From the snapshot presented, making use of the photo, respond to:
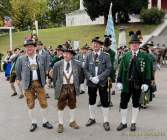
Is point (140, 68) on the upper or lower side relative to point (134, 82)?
upper

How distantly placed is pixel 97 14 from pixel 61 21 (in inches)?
1663

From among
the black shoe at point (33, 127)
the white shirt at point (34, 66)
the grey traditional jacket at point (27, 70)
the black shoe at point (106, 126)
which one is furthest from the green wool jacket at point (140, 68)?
the black shoe at point (33, 127)

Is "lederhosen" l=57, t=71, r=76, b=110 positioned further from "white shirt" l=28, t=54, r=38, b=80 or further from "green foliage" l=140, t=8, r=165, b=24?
"green foliage" l=140, t=8, r=165, b=24

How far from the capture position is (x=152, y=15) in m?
46.9

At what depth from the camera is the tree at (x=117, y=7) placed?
45219 mm

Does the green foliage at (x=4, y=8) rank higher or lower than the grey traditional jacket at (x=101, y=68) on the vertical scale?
higher

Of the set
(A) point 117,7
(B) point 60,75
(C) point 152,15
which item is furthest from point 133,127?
(C) point 152,15

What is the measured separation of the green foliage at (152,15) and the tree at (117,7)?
2.25 ft

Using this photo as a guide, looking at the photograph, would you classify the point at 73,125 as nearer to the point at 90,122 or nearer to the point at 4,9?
the point at 90,122

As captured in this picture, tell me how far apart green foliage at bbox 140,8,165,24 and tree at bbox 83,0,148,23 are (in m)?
0.69

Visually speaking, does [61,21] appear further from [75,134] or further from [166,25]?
[75,134]

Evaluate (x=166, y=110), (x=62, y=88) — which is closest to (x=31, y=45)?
(x=62, y=88)

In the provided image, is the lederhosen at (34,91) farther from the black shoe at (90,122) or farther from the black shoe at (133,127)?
the black shoe at (133,127)

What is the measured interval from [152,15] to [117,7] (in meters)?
3.72
